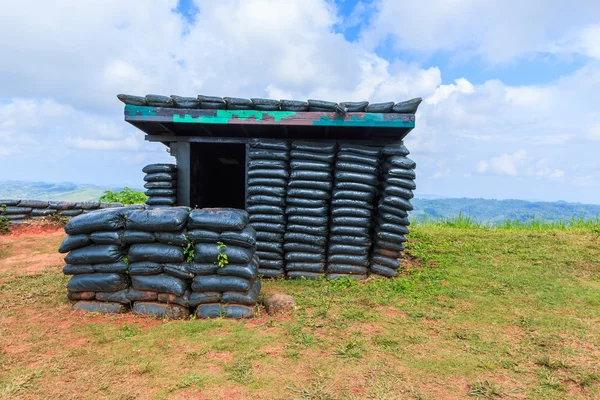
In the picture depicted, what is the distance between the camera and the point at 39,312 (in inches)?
207

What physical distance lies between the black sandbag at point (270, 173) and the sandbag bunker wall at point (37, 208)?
8.27 m

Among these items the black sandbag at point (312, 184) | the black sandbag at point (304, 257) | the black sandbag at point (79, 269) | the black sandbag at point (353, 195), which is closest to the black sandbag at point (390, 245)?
the black sandbag at point (353, 195)

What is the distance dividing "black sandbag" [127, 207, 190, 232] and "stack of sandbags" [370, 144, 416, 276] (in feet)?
12.7

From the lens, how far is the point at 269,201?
24.1 ft

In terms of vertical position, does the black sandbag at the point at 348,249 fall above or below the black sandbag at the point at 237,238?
below

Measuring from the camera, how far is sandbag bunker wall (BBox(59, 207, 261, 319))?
513 centimetres

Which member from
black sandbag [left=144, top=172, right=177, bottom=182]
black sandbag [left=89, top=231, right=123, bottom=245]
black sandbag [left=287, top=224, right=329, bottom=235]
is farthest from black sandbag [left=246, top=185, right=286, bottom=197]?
black sandbag [left=89, top=231, right=123, bottom=245]

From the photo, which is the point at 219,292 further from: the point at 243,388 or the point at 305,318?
the point at 243,388

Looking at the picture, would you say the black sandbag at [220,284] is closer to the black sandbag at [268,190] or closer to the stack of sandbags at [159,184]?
the black sandbag at [268,190]

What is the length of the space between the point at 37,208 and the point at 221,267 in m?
10.5

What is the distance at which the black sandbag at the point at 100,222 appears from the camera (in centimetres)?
524

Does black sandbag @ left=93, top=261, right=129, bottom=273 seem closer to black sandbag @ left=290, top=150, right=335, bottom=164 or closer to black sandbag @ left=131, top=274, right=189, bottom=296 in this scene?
black sandbag @ left=131, top=274, right=189, bottom=296

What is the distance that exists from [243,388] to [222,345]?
872 millimetres

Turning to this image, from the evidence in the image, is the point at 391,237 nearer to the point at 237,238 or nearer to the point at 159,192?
the point at 237,238
